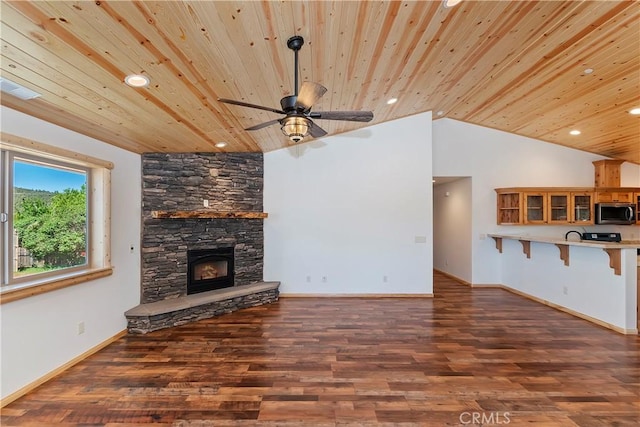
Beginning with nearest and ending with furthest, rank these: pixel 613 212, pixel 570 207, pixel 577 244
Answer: pixel 577 244 < pixel 613 212 < pixel 570 207

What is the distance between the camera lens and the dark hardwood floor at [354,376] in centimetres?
219

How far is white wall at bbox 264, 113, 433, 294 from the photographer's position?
5.43 metres

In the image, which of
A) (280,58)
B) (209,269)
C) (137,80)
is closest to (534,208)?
(280,58)

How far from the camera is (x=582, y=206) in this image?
5840 mm

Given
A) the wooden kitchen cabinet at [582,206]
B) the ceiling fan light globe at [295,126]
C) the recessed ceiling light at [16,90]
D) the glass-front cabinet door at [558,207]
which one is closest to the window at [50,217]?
the recessed ceiling light at [16,90]

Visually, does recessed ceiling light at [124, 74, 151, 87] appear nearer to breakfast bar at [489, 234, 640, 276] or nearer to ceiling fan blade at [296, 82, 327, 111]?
ceiling fan blade at [296, 82, 327, 111]

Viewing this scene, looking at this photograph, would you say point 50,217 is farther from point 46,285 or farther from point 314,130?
point 314,130

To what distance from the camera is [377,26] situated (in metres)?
2.37

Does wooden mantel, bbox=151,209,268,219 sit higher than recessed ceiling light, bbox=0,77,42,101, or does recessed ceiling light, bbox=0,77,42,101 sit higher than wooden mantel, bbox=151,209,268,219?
recessed ceiling light, bbox=0,77,42,101

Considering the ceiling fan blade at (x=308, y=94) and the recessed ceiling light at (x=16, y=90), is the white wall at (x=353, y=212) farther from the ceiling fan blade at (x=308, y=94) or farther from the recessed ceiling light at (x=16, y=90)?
the recessed ceiling light at (x=16, y=90)

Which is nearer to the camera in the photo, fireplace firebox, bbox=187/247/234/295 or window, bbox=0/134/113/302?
window, bbox=0/134/113/302

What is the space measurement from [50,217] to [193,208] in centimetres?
188

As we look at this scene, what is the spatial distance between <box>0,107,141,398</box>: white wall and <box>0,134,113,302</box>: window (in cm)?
13

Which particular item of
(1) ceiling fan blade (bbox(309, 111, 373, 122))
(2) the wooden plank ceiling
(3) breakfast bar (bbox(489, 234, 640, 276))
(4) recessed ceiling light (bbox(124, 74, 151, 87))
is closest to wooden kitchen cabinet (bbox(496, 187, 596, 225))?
(3) breakfast bar (bbox(489, 234, 640, 276))
